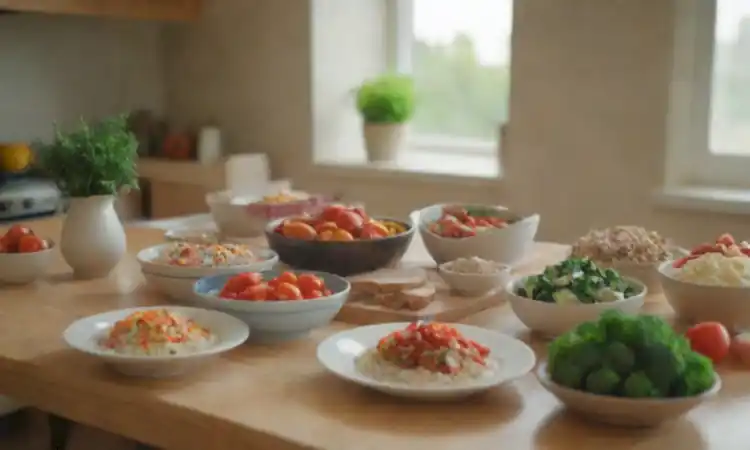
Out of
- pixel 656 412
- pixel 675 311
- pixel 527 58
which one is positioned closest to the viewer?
pixel 656 412

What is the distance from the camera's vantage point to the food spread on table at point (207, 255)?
1.71 metres

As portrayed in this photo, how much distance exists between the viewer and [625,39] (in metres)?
2.78

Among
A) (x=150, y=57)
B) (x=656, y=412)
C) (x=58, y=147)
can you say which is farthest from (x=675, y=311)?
(x=150, y=57)

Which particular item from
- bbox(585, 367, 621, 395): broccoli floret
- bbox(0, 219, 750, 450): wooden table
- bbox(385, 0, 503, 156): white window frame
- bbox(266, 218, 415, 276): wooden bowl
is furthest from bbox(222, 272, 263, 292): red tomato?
bbox(385, 0, 503, 156): white window frame

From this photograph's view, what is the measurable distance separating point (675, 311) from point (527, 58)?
5.21 ft

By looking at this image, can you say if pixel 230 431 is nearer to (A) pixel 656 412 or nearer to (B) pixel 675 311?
(A) pixel 656 412

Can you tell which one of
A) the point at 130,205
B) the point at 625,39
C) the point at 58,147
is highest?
the point at 625,39

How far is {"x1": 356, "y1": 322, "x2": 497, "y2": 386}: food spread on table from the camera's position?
120 cm

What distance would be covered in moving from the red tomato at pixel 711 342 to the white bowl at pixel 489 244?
0.57 m

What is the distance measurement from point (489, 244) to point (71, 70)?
2368 mm

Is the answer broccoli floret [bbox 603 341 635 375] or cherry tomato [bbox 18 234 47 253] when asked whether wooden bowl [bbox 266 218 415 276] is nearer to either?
cherry tomato [bbox 18 234 47 253]

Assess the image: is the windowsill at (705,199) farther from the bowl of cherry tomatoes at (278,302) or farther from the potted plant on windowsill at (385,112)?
the bowl of cherry tomatoes at (278,302)

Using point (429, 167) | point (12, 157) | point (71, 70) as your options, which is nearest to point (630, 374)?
point (429, 167)

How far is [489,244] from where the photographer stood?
1.87 meters
